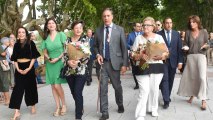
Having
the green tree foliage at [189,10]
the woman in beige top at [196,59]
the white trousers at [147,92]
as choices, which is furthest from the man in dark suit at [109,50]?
the green tree foliage at [189,10]

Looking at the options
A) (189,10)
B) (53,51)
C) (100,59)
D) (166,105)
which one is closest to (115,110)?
(166,105)

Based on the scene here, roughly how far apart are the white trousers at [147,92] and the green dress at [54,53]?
165cm

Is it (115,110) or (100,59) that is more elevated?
(100,59)

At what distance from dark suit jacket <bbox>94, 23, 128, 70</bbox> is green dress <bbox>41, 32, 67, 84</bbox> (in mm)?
708

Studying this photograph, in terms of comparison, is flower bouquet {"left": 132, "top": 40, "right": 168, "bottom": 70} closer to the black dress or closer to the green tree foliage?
the black dress

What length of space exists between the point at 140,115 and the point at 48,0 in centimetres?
1408

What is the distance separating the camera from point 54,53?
7.85 meters

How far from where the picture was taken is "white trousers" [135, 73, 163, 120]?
7113 mm

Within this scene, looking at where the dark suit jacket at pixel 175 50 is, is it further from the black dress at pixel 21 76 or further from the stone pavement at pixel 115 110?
the black dress at pixel 21 76

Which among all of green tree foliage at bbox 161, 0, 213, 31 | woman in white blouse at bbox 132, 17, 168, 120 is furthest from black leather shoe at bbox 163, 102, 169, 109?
green tree foliage at bbox 161, 0, 213, 31

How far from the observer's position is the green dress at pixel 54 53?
7.84 m

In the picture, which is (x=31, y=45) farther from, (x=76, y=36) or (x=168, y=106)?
(x=168, y=106)

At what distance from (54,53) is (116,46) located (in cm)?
123

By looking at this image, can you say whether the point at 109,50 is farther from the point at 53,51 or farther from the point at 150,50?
the point at 53,51
